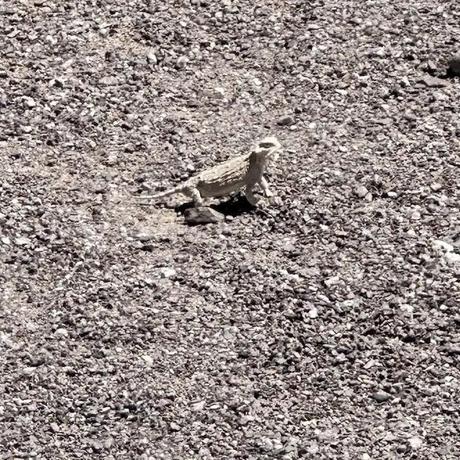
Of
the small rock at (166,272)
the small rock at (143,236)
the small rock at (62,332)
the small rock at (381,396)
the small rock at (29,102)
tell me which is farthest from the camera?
the small rock at (29,102)

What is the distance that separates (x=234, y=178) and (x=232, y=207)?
294 millimetres

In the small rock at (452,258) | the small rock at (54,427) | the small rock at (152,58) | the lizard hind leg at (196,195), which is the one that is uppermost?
the small rock at (152,58)

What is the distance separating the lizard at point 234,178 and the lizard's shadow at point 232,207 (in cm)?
8

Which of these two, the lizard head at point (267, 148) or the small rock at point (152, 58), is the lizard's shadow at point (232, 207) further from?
the small rock at point (152, 58)

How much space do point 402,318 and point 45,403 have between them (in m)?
2.28

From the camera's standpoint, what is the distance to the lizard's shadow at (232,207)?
9.00 metres

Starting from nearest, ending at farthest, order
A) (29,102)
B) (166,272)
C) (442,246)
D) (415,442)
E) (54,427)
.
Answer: (415,442) → (54,427) → (166,272) → (442,246) → (29,102)

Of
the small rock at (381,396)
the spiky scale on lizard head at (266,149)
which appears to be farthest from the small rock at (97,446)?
the spiky scale on lizard head at (266,149)

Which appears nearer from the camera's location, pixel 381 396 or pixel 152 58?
pixel 381 396

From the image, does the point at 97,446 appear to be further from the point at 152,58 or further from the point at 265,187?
the point at 152,58

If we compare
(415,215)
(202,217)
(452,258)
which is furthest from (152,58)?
(452,258)

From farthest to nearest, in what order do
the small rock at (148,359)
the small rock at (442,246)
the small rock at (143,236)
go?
1. the small rock at (143,236)
2. the small rock at (442,246)
3. the small rock at (148,359)

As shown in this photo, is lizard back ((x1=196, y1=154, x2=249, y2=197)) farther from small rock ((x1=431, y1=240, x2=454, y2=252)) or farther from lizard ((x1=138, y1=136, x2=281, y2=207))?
small rock ((x1=431, y1=240, x2=454, y2=252))

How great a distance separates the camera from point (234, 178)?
29.0 feet
